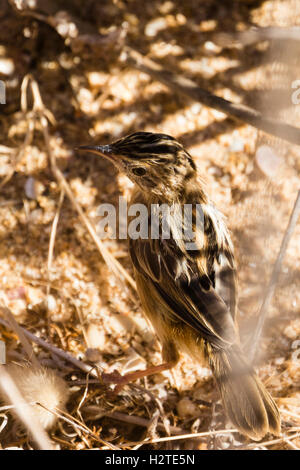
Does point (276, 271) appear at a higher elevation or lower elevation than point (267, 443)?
higher

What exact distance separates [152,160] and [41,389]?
5.16 feet

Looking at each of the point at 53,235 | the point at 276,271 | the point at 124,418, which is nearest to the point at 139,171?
the point at 53,235

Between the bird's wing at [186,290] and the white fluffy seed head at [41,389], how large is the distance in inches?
33.7

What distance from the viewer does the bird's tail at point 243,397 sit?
9.63ft

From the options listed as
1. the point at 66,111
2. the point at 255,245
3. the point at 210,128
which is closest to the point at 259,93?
the point at 210,128

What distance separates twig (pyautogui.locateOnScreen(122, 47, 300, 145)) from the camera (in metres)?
3.48

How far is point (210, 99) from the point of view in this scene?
373cm

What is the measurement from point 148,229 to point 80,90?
1485 millimetres

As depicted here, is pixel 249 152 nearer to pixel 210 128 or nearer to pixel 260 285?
pixel 210 128

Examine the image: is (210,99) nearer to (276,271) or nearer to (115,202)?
(115,202)

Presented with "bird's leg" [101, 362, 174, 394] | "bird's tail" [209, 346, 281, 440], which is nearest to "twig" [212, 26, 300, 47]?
"bird's tail" [209, 346, 281, 440]

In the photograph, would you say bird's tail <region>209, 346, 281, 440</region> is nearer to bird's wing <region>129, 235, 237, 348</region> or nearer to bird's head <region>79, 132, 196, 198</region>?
bird's wing <region>129, 235, 237, 348</region>

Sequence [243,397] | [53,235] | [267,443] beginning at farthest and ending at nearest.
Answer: [53,235], [267,443], [243,397]

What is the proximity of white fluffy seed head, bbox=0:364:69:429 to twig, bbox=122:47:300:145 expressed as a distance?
218 cm
